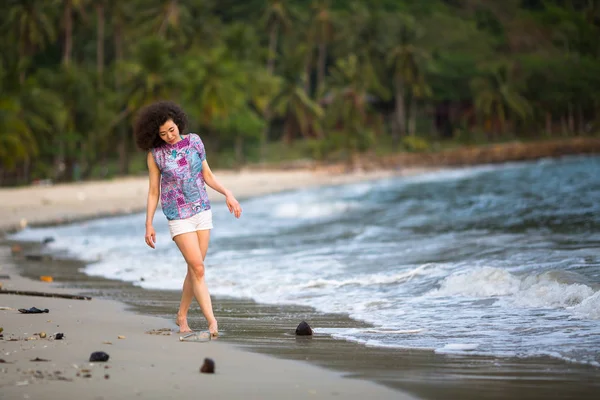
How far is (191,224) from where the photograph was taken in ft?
19.4

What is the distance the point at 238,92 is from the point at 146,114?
40973 millimetres

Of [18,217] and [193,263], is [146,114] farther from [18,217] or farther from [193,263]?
[18,217]

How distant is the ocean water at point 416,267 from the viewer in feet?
19.8

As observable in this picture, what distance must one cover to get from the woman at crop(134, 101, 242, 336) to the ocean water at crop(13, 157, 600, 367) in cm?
98

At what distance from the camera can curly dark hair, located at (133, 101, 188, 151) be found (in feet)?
19.3

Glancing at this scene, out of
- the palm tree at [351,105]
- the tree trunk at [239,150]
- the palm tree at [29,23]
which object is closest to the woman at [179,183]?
the palm tree at [29,23]

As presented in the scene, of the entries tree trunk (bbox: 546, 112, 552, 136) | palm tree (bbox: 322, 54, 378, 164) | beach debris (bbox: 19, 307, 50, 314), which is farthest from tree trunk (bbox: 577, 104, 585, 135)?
beach debris (bbox: 19, 307, 50, 314)

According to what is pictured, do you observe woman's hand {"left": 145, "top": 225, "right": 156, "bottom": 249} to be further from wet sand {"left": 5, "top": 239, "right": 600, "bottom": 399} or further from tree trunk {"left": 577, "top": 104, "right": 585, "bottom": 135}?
tree trunk {"left": 577, "top": 104, "right": 585, "bottom": 135}

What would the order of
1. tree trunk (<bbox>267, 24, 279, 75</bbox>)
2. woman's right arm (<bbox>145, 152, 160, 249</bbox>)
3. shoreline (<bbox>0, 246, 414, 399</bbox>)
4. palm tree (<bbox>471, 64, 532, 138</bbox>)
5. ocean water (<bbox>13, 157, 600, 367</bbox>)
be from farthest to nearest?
1. palm tree (<bbox>471, 64, 532, 138</bbox>)
2. tree trunk (<bbox>267, 24, 279, 75</bbox>)
3. ocean water (<bbox>13, 157, 600, 367</bbox>)
4. woman's right arm (<bbox>145, 152, 160, 249</bbox>)
5. shoreline (<bbox>0, 246, 414, 399</bbox>)

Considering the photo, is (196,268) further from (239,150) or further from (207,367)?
(239,150)

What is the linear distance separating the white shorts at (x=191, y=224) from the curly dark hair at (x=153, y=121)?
1.65ft

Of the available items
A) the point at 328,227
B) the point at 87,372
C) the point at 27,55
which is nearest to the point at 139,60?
the point at 27,55

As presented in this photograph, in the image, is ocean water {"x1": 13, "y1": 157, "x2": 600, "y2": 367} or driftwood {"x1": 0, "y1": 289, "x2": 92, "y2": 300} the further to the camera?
driftwood {"x1": 0, "y1": 289, "x2": 92, "y2": 300}

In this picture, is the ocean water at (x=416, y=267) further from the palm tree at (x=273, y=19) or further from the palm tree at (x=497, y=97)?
the palm tree at (x=497, y=97)
